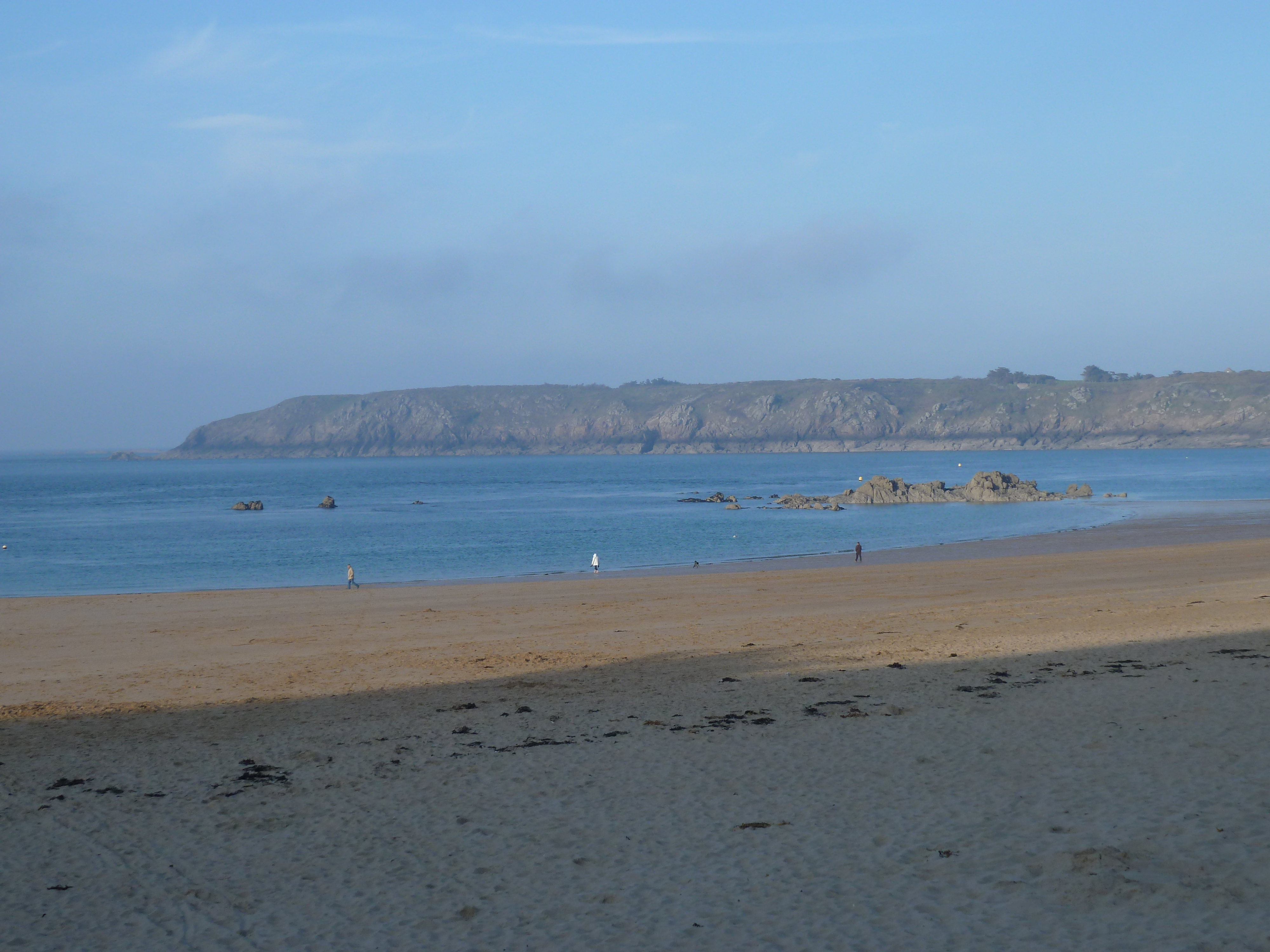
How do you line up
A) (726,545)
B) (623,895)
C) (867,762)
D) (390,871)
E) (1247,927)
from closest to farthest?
(1247,927) → (623,895) → (390,871) → (867,762) → (726,545)

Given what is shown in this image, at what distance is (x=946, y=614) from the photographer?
22.6m

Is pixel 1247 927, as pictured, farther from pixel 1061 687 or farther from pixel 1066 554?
pixel 1066 554

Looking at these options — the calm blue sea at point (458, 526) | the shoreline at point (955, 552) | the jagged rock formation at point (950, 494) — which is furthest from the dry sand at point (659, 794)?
the jagged rock formation at point (950, 494)

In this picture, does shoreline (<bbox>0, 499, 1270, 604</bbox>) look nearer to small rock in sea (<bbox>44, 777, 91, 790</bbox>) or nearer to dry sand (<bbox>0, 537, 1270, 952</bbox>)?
dry sand (<bbox>0, 537, 1270, 952</bbox>)

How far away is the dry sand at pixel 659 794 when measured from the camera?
21.9ft

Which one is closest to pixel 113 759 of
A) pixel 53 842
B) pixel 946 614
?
pixel 53 842

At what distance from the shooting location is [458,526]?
63.2 m

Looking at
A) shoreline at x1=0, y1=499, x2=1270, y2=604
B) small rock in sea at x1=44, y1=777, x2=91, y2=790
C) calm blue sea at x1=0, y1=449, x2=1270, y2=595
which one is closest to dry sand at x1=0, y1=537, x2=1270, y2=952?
small rock in sea at x1=44, y1=777, x2=91, y2=790

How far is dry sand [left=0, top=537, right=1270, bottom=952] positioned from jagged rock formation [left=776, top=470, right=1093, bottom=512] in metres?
59.5

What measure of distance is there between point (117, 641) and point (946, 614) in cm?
1786

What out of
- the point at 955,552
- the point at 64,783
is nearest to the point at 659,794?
the point at 64,783

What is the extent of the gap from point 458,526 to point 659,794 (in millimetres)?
54779

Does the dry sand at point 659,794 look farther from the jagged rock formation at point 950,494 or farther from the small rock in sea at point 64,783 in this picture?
the jagged rock formation at point 950,494

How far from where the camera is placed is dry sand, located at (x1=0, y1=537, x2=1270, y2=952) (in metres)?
6.66
